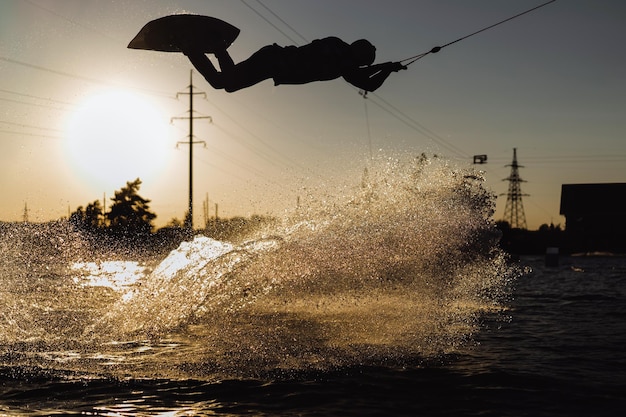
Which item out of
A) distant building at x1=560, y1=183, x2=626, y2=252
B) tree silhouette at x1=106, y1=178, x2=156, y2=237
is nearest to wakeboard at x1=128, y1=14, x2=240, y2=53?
distant building at x1=560, y1=183, x2=626, y2=252

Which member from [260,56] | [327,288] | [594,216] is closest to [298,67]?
[260,56]

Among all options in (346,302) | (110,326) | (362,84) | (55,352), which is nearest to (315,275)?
(346,302)

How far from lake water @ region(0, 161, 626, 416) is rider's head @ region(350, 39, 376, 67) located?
181 inches

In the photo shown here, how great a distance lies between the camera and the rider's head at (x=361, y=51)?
10.3 m

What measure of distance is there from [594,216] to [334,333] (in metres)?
88.3

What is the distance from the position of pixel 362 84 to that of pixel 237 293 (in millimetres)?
9559

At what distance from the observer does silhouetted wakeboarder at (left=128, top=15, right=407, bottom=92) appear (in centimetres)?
1014

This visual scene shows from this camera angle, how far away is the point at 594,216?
95188mm

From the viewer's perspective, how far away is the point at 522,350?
14062 millimetres

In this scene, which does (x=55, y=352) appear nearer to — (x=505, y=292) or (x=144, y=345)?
(x=144, y=345)

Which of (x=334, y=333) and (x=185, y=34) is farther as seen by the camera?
(x=334, y=333)

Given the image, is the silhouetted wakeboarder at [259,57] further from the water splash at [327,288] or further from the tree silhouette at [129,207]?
the tree silhouette at [129,207]

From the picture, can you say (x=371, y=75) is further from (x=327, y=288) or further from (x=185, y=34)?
(x=327, y=288)

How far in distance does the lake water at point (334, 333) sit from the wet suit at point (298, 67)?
170 inches
